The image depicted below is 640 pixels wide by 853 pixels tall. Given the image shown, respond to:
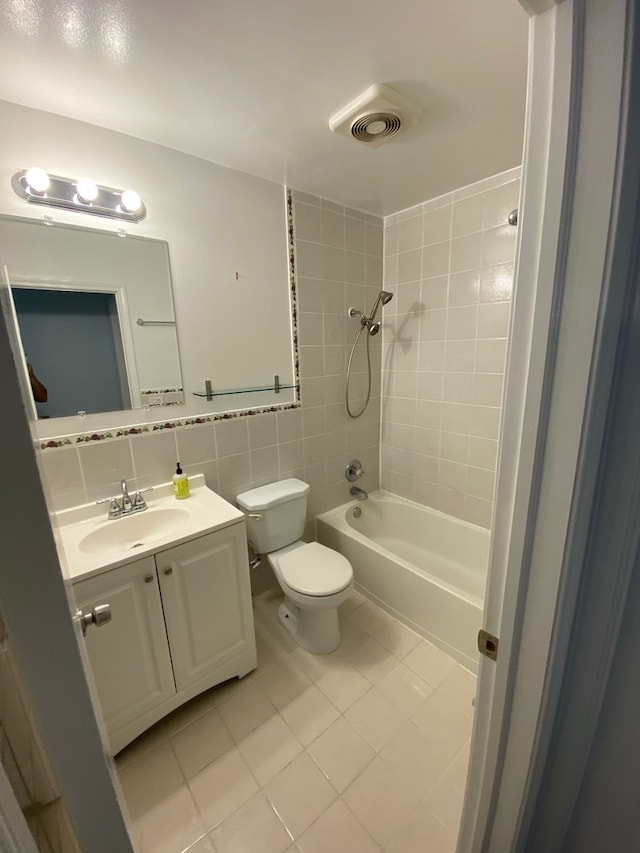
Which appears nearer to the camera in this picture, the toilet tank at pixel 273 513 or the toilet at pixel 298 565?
the toilet at pixel 298 565

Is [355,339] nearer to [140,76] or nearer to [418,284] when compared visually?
[418,284]

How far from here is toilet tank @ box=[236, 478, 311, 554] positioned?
176 centimetres

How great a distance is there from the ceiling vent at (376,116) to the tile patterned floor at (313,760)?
229 centimetres

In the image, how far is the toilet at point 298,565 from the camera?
159 cm

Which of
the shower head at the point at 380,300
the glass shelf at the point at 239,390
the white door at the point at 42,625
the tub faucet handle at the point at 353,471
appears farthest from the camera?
the tub faucet handle at the point at 353,471

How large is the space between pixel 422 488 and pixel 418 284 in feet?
4.42

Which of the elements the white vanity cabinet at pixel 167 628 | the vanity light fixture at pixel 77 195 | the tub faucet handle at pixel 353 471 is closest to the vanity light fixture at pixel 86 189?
the vanity light fixture at pixel 77 195

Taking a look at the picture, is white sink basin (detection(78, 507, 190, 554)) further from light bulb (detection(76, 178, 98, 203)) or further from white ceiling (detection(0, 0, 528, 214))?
white ceiling (detection(0, 0, 528, 214))

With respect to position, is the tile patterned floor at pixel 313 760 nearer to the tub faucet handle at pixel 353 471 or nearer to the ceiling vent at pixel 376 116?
the tub faucet handle at pixel 353 471

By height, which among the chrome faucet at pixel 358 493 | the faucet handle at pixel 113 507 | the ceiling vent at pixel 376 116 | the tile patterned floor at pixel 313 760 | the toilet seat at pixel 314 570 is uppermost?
the ceiling vent at pixel 376 116

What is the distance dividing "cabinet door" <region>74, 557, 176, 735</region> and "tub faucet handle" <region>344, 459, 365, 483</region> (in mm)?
1403

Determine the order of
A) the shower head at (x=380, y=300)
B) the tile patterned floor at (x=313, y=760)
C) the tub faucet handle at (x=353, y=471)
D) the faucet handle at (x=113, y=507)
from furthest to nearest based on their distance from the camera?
the tub faucet handle at (x=353, y=471) → the shower head at (x=380, y=300) → the faucet handle at (x=113, y=507) → the tile patterned floor at (x=313, y=760)

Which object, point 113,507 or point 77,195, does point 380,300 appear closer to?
point 77,195

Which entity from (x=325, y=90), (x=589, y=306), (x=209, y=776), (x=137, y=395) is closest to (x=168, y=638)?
(x=209, y=776)
